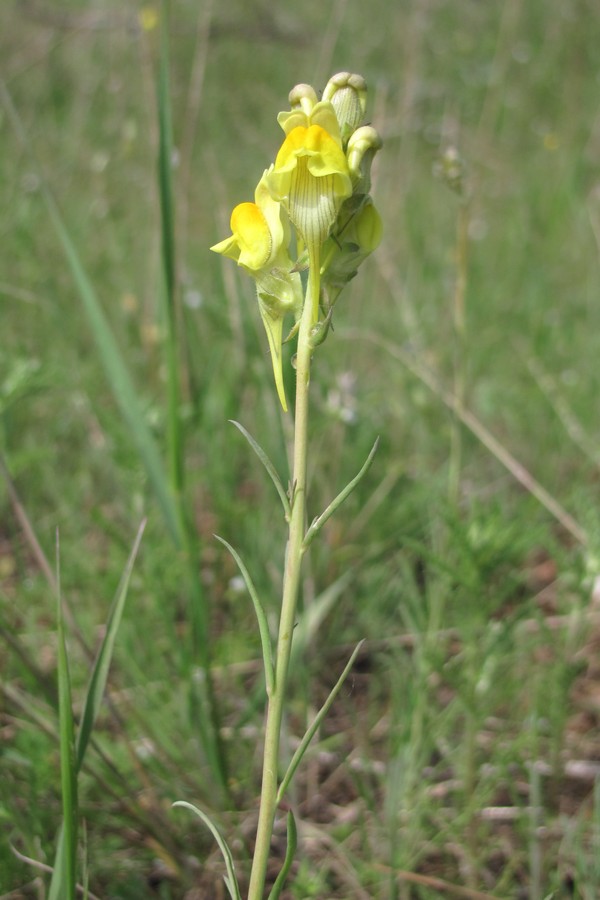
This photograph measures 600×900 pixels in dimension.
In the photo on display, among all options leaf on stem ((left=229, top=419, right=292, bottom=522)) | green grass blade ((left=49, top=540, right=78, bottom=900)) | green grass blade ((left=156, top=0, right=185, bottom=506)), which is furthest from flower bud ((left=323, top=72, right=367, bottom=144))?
green grass blade ((left=49, top=540, right=78, bottom=900))

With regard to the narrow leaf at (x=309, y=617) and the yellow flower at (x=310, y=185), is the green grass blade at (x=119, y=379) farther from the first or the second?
the yellow flower at (x=310, y=185)

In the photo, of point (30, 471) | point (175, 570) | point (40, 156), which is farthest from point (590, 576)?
point (40, 156)

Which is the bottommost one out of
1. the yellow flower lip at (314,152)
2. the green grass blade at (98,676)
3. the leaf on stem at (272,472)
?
the green grass blade at (98,676)

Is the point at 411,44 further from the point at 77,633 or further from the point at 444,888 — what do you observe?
the point at 444,888

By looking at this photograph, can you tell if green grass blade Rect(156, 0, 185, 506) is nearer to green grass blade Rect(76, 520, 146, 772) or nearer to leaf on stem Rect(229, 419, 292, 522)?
green grass blade Rect(76, 520, 146, 772)

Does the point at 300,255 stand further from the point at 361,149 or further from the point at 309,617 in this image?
the point at 309,617

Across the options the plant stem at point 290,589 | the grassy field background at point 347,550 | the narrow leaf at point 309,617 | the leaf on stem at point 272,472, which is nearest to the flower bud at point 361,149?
the plant stem at point 290,589

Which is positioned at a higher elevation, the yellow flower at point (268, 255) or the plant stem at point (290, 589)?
the yellow flower at point (268, 255)
